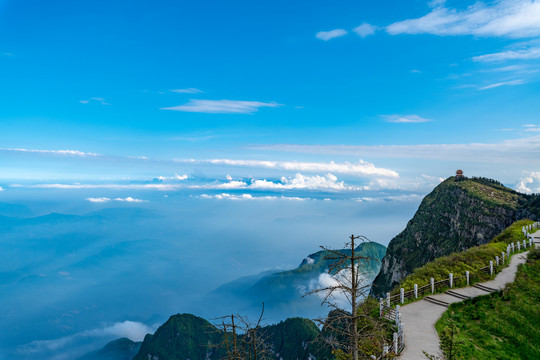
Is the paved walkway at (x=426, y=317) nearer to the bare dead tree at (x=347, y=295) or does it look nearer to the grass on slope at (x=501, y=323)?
the grass on slope at (x=501, y=323)

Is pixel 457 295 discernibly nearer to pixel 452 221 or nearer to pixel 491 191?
pixel 452 221

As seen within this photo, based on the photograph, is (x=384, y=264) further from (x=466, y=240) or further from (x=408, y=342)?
(x=408, y=342)

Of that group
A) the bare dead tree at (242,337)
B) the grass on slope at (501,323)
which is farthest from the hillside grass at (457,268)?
the bare dead tree at (242,337)

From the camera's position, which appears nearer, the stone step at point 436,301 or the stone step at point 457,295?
the stone step at point 436,301

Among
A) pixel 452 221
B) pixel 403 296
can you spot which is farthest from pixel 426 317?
pixel 452 221

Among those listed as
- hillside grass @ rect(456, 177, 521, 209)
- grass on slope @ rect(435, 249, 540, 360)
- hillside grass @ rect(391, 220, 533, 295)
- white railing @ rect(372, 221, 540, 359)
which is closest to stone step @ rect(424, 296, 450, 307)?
grass on slope @ rect(435, 249, 540, 360)
